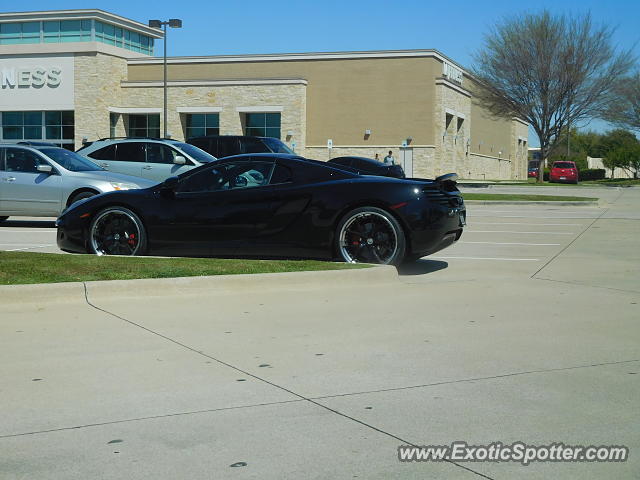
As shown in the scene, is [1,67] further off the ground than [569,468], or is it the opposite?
[1,67]

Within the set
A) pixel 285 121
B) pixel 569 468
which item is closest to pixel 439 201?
pixel 569 468

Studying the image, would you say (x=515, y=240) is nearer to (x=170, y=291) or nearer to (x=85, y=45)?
(x=170, y=291)

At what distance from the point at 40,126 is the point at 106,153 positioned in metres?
43.6

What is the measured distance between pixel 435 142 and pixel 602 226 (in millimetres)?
40621

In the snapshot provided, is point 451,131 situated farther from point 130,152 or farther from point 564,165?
point 130,152

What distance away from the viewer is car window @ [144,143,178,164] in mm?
18656

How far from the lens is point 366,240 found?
10039mm

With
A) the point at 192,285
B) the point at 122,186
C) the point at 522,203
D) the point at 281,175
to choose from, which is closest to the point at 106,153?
the point at 122,186

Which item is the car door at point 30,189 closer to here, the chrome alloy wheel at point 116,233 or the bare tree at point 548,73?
the chrome alloy wheel at point 116,233

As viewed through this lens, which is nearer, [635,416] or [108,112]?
[635,416]

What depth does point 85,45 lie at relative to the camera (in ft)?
190

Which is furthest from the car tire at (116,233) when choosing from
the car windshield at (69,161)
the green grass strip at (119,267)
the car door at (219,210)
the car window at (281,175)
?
the car windshield at (69,161)

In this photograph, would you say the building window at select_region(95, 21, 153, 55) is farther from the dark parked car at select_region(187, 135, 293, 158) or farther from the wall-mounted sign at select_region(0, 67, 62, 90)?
the dark parked car at select_region(187, 135, 293, 158)

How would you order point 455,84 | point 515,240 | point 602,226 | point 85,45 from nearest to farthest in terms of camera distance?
point 515,240, point 602,226, point 85,45, point 455,84
